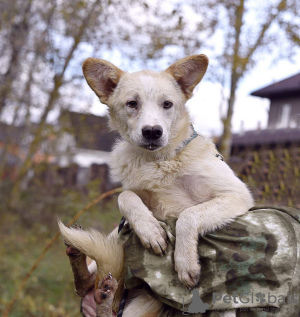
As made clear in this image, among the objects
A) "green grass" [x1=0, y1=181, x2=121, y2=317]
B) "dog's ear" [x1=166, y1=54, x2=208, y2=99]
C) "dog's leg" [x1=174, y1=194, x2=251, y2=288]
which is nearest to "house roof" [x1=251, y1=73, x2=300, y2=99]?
"green grass" [x1=0, y1=181, x2=121, y2=317]

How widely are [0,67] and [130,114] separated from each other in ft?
16.8

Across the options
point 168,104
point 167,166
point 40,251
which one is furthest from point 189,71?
point 40,251

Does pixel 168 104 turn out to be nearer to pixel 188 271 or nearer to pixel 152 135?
pixel 152 135

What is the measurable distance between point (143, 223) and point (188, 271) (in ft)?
1.23

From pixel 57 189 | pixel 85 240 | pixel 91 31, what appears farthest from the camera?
pixel 57 189

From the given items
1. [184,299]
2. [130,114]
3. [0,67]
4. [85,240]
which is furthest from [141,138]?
[0,67]

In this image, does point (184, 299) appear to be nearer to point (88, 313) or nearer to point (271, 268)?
point (271, 268)

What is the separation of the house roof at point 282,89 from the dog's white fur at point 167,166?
16053 mm

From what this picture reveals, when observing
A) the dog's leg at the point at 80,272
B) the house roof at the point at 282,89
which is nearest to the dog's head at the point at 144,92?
the dog's leg at the point at 80,272

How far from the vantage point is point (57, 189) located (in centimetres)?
1078

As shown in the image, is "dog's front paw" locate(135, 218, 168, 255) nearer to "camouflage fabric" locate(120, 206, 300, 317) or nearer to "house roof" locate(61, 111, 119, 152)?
"camouflage fabric" locate(120, 206, 300, 317)

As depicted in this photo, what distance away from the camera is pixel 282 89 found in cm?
1866

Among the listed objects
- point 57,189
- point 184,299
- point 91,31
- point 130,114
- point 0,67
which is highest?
point 91,31

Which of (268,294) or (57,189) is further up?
(268,294)
